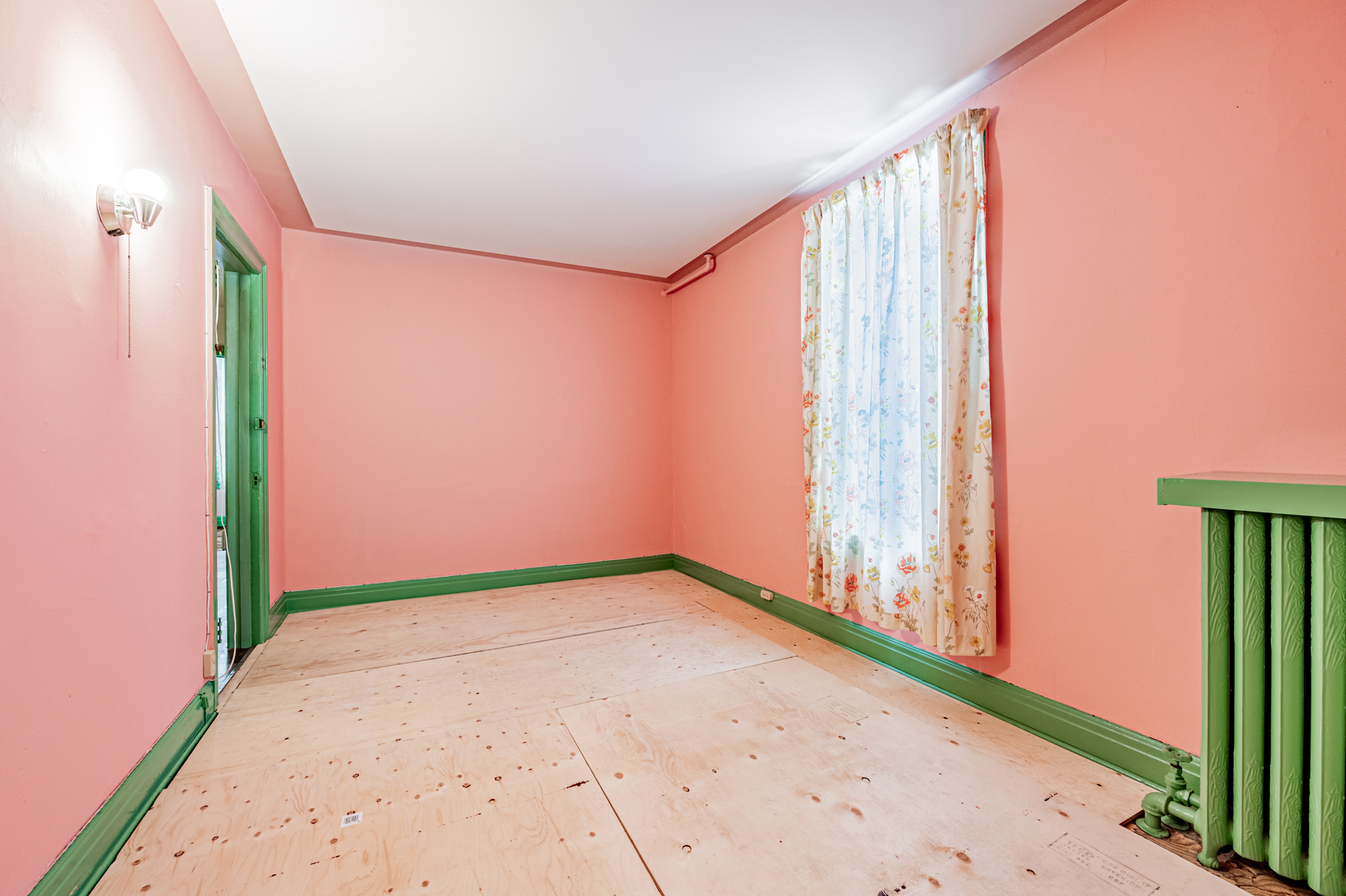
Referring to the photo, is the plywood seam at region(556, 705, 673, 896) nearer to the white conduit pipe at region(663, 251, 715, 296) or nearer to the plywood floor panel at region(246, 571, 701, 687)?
the plywood floor panel at region(246, 571, 701, 687)

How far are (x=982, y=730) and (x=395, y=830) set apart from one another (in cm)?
206

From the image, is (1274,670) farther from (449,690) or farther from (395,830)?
(449,690)

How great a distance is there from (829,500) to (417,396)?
304 centimetres

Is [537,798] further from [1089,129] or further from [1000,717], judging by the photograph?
[1089,129]

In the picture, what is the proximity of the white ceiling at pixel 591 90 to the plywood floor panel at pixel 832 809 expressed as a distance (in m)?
2.57

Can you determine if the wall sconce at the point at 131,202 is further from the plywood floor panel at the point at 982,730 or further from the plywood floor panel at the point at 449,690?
the plywood floor panel at the point at 982,730

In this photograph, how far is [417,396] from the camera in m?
4.11

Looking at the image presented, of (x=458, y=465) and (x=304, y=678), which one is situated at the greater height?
(x=458, y=465)

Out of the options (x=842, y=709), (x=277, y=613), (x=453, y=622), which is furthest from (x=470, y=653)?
(x=842, y=709)

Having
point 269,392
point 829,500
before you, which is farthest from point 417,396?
point 829,500

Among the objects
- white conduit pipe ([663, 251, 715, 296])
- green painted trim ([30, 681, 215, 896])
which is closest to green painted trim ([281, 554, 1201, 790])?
green painted trim ([30, 681, 215, 896])

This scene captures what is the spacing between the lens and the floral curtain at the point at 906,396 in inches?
88.3

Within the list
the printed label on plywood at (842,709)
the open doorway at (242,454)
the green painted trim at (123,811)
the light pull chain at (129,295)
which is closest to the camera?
the green painted trim at (123,811)

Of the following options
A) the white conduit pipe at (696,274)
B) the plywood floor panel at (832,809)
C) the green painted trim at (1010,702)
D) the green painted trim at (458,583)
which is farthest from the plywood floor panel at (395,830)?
the white conduit pipe at (696,274)
